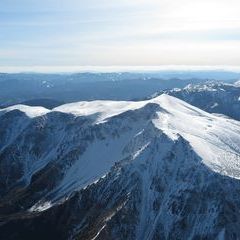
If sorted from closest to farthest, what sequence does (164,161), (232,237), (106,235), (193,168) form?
1. (232,237)
2. (106,235)
3. (193,168)
4. (164,161)

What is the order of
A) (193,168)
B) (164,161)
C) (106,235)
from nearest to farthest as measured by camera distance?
1. (106,235)
2. (193,168)
3. (164,161)

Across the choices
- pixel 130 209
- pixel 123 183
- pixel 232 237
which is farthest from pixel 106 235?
pixel 232 237

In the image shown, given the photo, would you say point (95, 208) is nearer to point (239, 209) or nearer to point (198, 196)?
point (198, 196)

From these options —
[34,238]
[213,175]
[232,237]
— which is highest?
[213,175]

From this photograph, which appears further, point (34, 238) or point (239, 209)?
point (34, 238)

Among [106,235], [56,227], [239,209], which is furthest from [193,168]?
[56,227]

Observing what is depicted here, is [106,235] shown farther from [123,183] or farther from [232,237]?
[232,237]

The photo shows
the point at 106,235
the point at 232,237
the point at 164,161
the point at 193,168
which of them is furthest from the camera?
the point at 164,161

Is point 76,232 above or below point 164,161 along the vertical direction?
below

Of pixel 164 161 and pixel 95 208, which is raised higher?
pixel 164 161
